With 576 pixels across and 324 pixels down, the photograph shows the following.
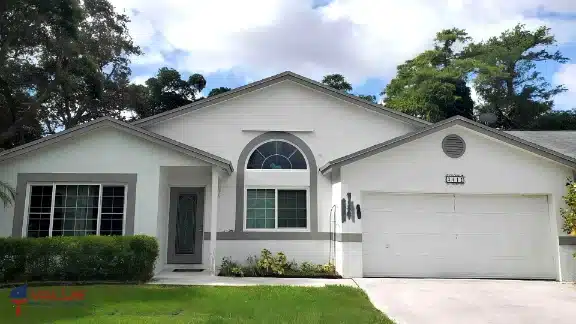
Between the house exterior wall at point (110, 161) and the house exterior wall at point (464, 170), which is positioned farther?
the house exterior wall at point (464, 170)

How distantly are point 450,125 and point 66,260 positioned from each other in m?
10.4

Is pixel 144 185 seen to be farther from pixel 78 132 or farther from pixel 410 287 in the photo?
pixel 410 287

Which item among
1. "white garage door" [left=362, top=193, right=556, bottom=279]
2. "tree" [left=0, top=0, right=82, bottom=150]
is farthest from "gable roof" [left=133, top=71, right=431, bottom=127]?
"tree" [left=0, top=0, right=82, bottom=150]

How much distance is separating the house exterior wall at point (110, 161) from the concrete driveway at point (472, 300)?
19.2 feet

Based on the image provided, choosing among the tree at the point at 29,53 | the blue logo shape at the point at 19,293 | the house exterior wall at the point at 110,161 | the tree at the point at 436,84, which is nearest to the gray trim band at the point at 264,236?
the house exterior wall at the point at 110,161

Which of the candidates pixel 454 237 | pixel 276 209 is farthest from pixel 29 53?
pixel 454 237

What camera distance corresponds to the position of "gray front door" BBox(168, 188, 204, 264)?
1429cm

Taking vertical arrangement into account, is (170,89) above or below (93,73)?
above

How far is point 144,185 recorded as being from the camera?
12523 mm

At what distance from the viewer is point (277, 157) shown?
14.6 meters

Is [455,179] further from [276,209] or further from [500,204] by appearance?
[276,209]
